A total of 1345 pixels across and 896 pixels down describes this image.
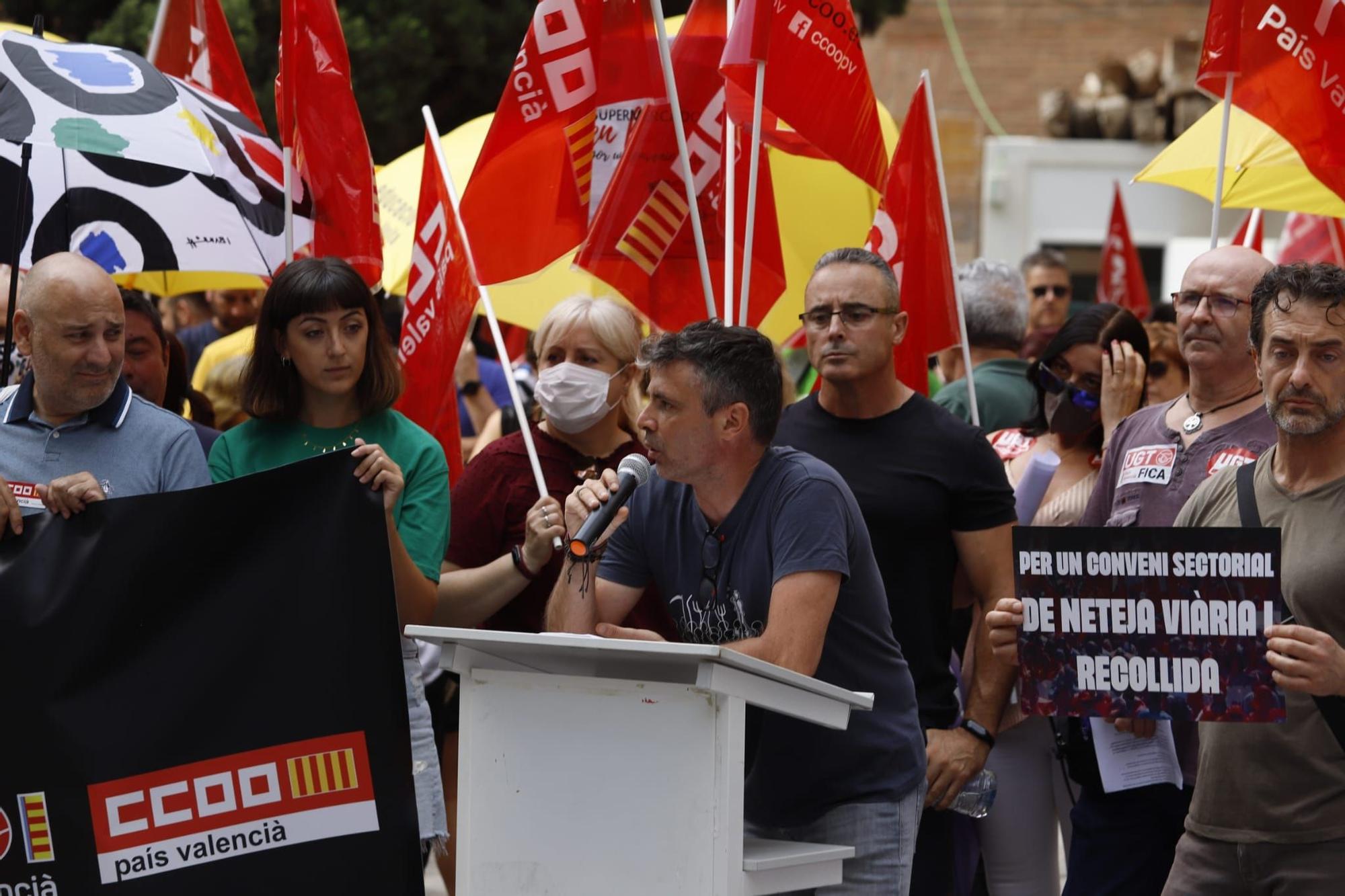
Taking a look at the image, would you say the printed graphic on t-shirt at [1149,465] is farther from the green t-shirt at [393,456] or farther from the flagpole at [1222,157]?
the green t-shirt at [393,456]

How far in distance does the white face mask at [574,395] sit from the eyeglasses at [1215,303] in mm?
1614

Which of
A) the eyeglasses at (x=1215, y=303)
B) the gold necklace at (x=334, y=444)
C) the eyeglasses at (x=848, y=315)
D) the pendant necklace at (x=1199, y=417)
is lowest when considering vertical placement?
the pendant necklace at (x=1199, y=417)

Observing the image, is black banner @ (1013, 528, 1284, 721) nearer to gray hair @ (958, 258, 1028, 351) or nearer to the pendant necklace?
the pendant necklace

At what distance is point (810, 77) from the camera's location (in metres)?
6.05

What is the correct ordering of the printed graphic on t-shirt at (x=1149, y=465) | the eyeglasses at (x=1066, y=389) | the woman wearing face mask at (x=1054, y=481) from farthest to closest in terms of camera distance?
the eyeglasses at (x=1066, y=389) → the woman wearing face mask at (x=1054, y=481) → the printed graphic on t-shirt at (x=1149, y=465)

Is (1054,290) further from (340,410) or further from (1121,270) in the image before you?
(340,410)

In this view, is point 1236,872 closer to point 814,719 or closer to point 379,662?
point 814,719

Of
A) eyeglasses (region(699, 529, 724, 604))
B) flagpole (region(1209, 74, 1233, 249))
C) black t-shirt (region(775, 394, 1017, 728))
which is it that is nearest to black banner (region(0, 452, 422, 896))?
eyeglasses (region(699, 529, 724, 604))

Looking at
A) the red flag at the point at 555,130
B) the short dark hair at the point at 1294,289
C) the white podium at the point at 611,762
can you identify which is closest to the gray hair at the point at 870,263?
the red flag at the point at 555,130

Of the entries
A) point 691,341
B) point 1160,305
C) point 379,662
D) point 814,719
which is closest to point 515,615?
point 379,662

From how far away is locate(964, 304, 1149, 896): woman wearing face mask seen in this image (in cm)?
557

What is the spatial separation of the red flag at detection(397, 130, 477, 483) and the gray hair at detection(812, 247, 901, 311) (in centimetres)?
123

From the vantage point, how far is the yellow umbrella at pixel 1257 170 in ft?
22.6

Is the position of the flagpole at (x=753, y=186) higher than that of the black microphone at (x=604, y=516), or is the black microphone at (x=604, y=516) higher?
the flagpole at (x=753, y=186)
